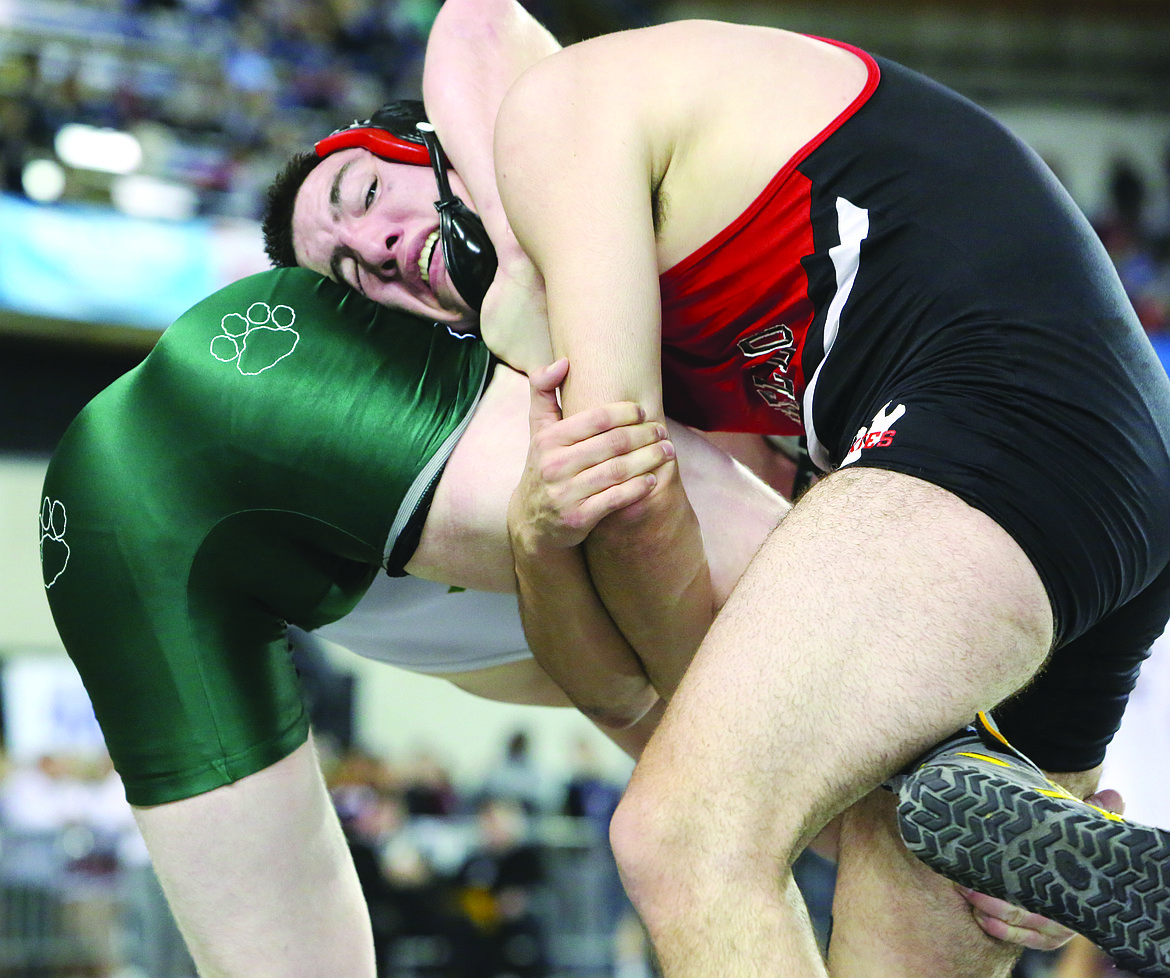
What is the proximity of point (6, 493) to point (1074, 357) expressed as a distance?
327 inches

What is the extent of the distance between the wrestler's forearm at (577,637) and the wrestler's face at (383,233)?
0.54 m

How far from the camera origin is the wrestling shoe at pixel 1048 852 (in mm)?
1176

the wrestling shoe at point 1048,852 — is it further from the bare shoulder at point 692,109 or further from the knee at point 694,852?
the bare shoulder at point 692,109

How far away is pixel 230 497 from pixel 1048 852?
3.85 feet

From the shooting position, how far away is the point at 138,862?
5.68 meters

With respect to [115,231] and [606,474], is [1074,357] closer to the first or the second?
[606,474]

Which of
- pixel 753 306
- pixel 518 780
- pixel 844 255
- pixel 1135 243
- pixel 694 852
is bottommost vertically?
pixel 518 780

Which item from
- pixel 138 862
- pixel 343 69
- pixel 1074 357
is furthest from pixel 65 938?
pixel 343 69

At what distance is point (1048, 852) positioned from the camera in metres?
1.20

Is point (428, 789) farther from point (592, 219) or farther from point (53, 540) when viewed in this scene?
point (592, 219)

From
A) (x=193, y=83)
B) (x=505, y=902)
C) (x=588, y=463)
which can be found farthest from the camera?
(x=193, y=83)

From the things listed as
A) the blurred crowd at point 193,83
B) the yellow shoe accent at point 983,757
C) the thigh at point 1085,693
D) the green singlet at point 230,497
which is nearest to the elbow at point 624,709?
the green singlet at point 230,497

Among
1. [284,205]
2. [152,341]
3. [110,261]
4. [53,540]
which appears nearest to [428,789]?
[152,341]

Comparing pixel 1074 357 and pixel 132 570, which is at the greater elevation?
pixel 1074 357
